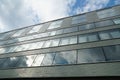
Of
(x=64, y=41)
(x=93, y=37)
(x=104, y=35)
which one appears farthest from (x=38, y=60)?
(x=104, y=35)

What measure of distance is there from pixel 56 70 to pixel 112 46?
5.68 meters

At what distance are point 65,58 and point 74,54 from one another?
988mm

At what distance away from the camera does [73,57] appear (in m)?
11.5

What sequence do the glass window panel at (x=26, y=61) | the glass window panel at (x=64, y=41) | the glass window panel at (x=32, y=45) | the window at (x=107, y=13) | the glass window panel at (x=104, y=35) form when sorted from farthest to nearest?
the window at (x=107, y=13) < the glass window panel at (x=32, y=45) < the glass window panel at (x=64, y=41) < the glass window panel at (x=26, y=61) < the glass window panel at (x=104, y=35)

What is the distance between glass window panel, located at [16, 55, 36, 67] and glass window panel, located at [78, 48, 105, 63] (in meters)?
5.59

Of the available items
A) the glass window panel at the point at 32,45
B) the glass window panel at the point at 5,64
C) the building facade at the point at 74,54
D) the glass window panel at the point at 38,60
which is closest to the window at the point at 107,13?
the building facade at the point at 74,54

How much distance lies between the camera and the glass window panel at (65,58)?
11.2m

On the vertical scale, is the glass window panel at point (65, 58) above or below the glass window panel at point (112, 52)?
below

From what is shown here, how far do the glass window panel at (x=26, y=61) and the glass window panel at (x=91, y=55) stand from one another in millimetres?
5585

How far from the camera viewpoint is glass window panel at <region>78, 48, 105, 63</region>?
33.6 feet

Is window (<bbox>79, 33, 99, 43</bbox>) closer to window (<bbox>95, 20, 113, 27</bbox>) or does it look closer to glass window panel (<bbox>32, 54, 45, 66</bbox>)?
window (<bbox>95, 20, 113, 27</bbox>)

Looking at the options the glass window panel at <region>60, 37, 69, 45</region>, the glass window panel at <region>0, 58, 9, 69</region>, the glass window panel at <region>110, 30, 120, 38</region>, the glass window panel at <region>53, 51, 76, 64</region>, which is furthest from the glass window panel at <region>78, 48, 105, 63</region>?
the glass window panel at <region>0, 58, 9, 69</region>

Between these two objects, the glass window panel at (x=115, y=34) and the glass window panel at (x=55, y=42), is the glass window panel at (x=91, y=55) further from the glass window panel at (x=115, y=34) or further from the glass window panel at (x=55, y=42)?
the glass window panel at (x=55, y=42)

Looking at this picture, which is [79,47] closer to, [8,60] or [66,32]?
[66,32]
